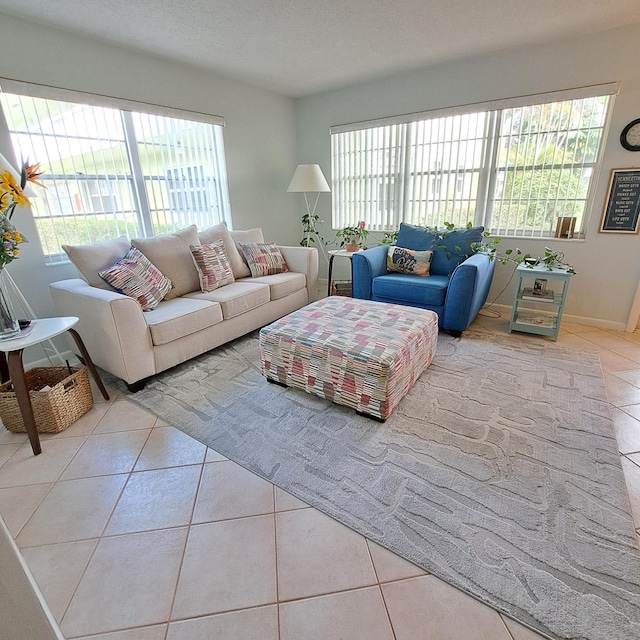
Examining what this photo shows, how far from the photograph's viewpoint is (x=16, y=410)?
1.85m

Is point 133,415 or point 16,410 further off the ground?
point 16,410

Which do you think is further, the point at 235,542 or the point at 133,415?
the point at 133,415

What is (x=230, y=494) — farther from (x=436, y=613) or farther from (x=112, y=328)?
(x=112, y=328)

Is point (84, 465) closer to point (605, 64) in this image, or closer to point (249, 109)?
point (249, 109)

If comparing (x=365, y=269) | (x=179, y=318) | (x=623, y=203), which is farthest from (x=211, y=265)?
(x=623, y=203)

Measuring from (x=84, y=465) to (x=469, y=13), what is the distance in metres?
3.61

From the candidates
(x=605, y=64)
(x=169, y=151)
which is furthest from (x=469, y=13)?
(x=169, y=151)

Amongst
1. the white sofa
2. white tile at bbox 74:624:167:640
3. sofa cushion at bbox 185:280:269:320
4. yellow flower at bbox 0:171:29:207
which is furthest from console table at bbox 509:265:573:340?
yellow flower at bbox 0:171:29:207

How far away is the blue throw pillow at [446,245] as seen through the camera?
3.21 m

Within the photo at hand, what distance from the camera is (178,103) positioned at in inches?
Result: 127

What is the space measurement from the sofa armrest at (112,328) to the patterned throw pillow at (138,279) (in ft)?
0.55

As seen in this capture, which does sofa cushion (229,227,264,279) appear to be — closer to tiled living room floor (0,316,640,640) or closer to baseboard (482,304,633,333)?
tiled living room floor (0,316,640,640)

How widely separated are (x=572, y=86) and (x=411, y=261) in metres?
1.90

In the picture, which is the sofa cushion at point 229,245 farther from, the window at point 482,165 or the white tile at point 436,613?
the white tile at point 436,613
